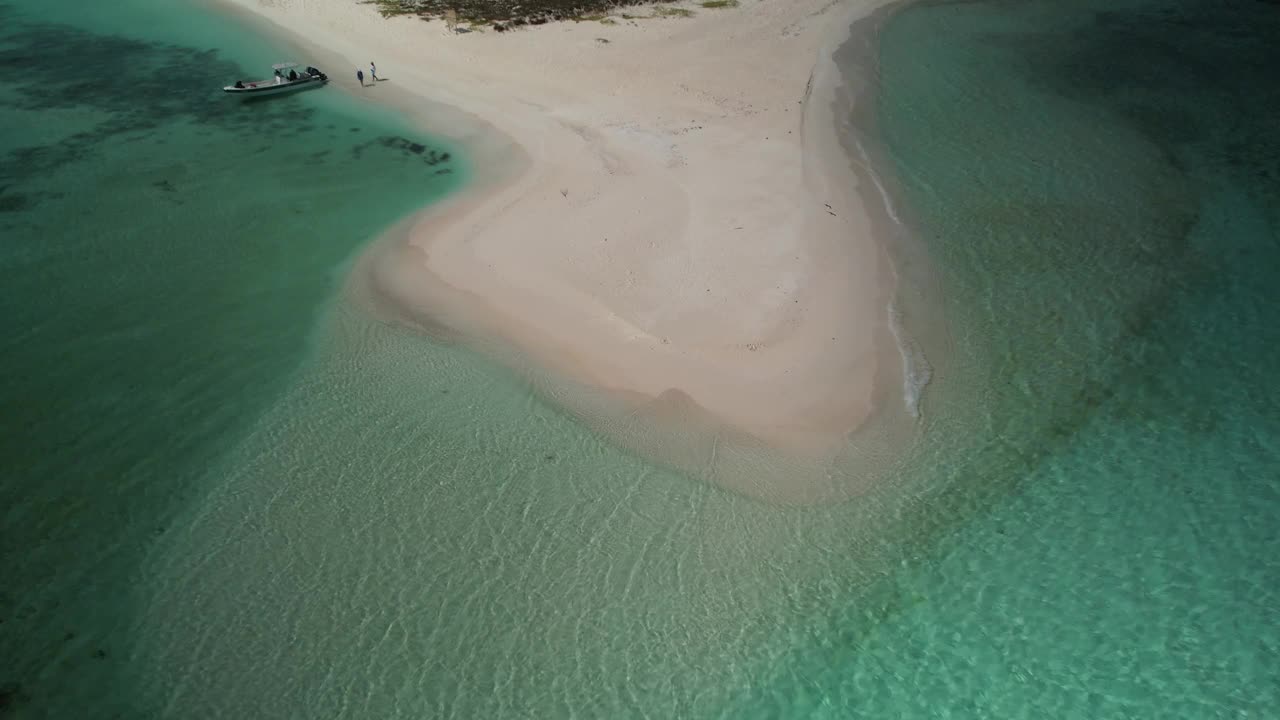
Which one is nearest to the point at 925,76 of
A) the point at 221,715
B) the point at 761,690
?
the point at 761,690

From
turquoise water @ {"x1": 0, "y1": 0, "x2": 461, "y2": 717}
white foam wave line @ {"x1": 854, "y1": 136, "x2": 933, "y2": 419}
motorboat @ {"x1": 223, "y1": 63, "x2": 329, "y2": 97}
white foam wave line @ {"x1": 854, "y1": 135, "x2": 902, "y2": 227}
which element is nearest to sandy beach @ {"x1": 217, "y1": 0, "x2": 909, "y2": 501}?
white foam wave line @ {"x1": 854, "y1": 136, "x2": 933, "y2": 419}

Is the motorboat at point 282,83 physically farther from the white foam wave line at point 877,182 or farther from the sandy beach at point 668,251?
the white foam wave line at point 877,182

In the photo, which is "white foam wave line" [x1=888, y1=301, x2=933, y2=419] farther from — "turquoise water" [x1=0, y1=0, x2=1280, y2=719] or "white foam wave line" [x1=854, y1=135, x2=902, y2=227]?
"white foam wave line" [x1=854, y1=135, x2=902, y2=227]

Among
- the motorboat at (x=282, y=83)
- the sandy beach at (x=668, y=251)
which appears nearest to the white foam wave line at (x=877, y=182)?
the sandy beach at (x=668, y=251)

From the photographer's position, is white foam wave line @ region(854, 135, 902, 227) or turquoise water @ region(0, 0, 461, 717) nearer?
turquoise water @ region(0, 0, 461, 717)

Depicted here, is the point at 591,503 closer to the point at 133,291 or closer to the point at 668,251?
the point at 668,251
